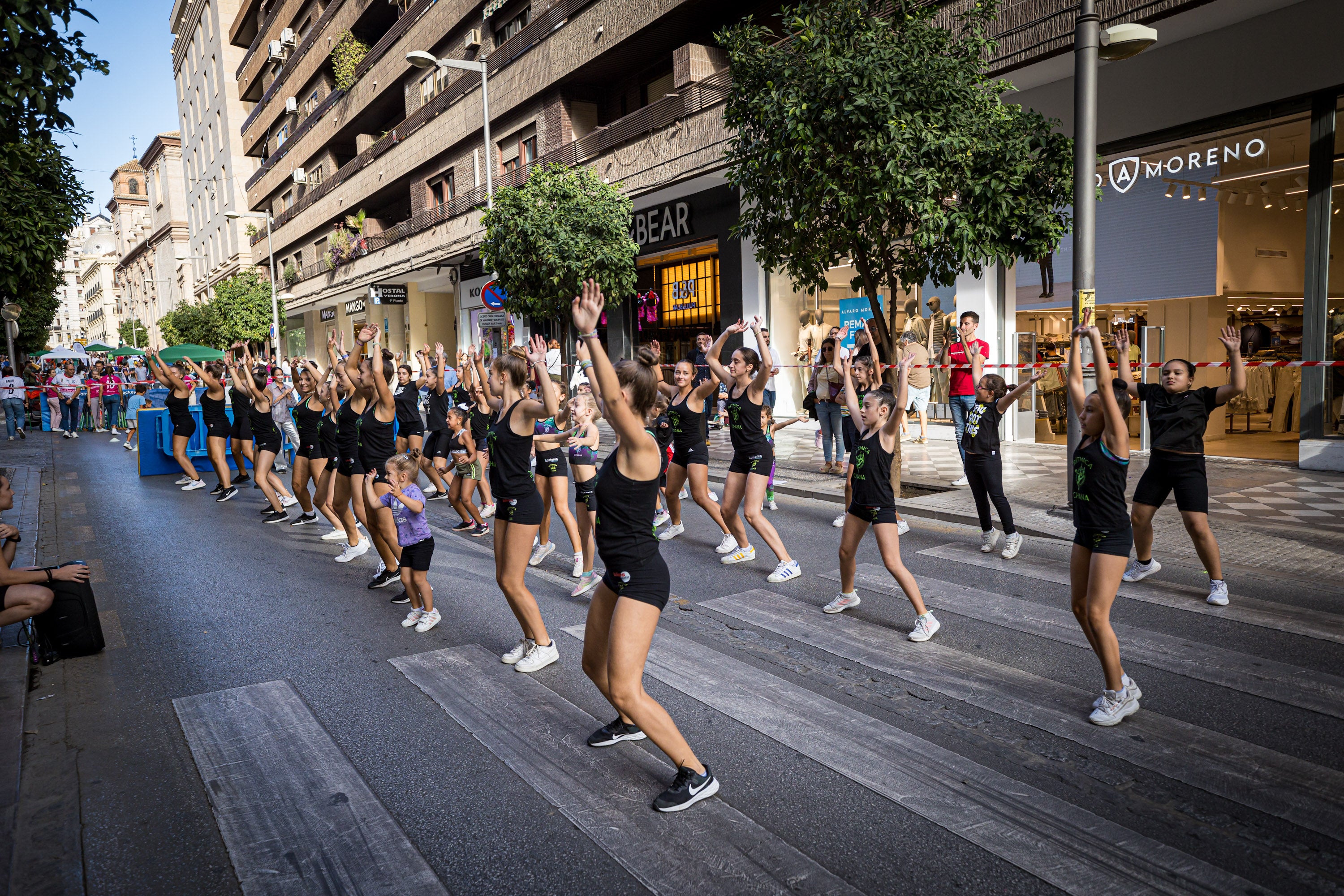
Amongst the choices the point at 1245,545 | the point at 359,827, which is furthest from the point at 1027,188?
Answer: the point at 359,827

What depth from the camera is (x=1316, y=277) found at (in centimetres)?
1097

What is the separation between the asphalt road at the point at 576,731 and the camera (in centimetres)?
312

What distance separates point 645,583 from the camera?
3727mm

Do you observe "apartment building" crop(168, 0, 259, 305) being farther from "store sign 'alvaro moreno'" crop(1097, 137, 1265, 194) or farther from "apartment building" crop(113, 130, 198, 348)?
"store sign 'alvaro moreno'" crop(1097, 137, 1265, 194)

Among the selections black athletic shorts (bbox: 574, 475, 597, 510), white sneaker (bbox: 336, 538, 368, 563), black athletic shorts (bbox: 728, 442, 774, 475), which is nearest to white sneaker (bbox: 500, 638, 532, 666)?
black athletic shorts (bbox: 574, 475, 597, 510)

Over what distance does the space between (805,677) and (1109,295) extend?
437 inches

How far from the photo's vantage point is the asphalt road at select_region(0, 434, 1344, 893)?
3121mm

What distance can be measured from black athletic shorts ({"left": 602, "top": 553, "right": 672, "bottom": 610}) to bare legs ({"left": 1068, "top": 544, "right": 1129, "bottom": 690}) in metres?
2.17

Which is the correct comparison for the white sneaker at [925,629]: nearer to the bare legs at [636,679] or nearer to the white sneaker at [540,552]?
the bare legs at [636,679]

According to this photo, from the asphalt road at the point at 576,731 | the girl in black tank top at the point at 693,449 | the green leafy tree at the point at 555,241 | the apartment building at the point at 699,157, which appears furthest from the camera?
the green leafy tree at the point at 555,241

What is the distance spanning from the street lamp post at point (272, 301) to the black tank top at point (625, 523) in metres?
31.6

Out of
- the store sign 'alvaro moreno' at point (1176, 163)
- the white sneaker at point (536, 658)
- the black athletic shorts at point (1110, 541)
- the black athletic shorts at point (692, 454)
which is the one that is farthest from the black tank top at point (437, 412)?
the store sign 'alvaro moreno' at point (1176, 163)

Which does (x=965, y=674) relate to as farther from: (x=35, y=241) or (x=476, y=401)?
(x=35, y=241)

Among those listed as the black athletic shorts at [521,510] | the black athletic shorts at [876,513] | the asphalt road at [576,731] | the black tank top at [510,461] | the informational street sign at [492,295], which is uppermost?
the informational street sign at [492,295]
